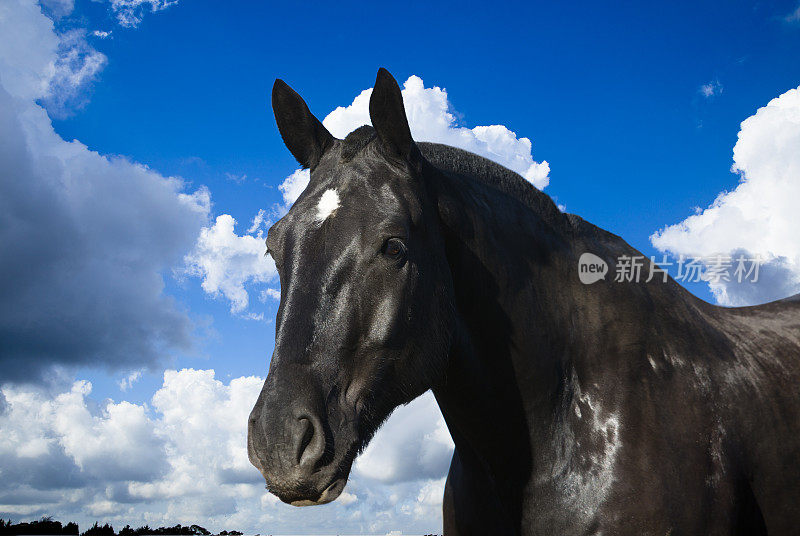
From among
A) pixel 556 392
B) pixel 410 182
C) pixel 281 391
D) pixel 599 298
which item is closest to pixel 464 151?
pixel 410 182

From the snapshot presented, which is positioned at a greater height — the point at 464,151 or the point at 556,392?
the point at 464,151

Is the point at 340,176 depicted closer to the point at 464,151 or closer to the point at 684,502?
the point at 464,151

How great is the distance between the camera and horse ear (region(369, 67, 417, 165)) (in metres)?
3.83

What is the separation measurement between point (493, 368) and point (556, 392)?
44 cm

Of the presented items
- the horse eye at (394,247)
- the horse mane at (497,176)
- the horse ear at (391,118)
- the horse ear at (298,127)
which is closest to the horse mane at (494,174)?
the horse mane at (497,176)

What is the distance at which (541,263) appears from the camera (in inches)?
163

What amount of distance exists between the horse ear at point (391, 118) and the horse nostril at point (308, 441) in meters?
1.81

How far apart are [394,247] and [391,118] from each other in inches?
37.0

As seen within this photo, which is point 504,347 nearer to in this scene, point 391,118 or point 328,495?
point 328,495

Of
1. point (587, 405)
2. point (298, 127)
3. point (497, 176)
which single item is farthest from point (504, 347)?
point (298, 127)

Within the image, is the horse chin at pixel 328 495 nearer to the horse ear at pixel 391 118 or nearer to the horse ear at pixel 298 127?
the horse ear at pixel 391 118

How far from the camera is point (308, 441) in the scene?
2879mm

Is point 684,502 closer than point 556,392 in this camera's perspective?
Yes

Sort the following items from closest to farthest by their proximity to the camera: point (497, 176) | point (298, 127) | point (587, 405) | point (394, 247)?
point (394, 247) → point (587, 405) → point (298, 127) → point (497, 176)
